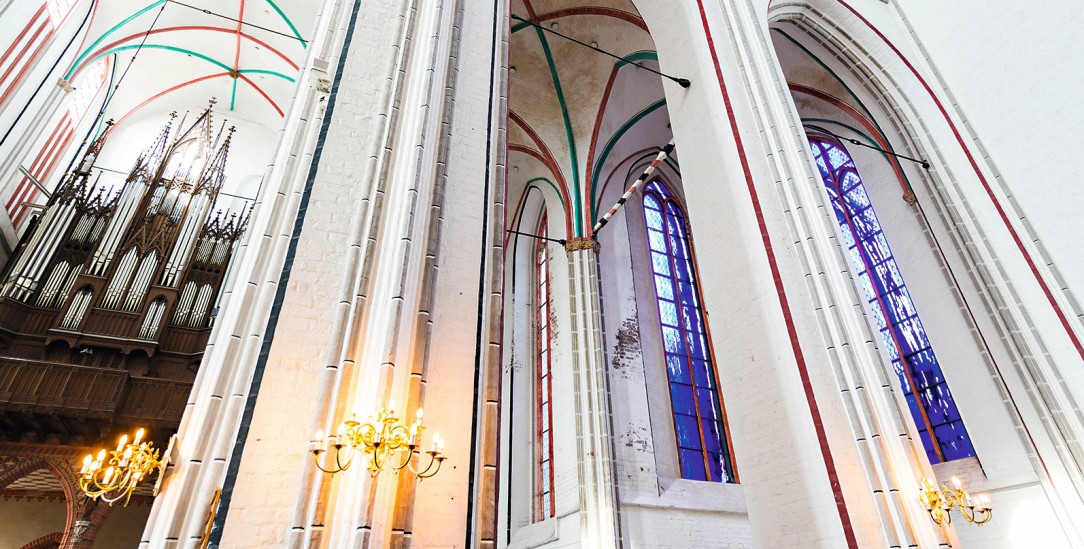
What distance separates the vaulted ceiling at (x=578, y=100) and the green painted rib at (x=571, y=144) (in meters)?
0.02

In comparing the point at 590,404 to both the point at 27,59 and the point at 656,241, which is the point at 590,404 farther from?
the point at 27,59

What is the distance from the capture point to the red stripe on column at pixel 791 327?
→ 13.2 feet

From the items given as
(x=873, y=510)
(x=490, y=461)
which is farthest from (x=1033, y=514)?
(x=490, y=461)

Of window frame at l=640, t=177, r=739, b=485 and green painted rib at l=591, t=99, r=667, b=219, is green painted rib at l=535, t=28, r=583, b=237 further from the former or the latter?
window frame at l=640, t=177, r=739, b=485

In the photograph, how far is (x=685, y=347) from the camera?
10.2 m

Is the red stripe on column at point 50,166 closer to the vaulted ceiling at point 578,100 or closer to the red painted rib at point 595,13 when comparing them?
the vaulted ceiling at point 578,100

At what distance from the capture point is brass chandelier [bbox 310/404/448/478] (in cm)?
280

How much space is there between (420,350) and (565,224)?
294 inches

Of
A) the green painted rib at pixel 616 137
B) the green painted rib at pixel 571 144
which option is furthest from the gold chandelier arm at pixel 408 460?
the green painted rib at pixel 616 137

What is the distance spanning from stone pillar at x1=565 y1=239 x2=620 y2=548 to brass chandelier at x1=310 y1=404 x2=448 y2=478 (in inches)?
200

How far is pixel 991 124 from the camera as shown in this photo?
20.2 feet

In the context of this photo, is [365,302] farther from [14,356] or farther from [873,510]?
[14,356]

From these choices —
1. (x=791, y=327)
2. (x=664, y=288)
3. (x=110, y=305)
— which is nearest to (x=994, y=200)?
(x=791, y=327)

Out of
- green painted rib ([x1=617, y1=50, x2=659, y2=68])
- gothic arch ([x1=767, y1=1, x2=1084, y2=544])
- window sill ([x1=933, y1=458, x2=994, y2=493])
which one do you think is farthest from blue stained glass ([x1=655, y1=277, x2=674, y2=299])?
window sill ([x1=933, y1=458, x2=994, y2=493])
